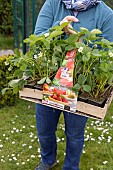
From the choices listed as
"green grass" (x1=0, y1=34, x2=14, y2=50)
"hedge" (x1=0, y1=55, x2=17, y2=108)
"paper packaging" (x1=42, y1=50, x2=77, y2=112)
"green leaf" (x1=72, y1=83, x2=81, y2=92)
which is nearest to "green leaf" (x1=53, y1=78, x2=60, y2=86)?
"paper packaging" (x1=42, y1=50, x2=77, y2=112)

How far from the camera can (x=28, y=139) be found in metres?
3.73

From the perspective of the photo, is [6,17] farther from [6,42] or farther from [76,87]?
[76,87]

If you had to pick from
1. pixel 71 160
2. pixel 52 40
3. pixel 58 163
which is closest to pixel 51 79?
pixel 52 40

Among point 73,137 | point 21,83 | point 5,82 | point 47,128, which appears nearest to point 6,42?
point 5,82

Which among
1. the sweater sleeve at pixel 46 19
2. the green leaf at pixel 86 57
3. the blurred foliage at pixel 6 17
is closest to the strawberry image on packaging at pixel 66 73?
the green leaf at pixel 86 57

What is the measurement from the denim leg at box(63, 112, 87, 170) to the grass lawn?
0.39 m

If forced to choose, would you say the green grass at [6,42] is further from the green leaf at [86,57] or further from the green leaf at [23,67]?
the green leaf at [86,57]

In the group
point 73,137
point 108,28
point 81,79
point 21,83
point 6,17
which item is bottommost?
point 6,17

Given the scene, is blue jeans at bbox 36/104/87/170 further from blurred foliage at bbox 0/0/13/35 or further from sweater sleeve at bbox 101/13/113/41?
blurred foliage at bbox 0/0/13/35

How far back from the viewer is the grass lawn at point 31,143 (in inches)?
133

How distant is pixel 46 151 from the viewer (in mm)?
3045

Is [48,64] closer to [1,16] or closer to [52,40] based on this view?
[52,40]

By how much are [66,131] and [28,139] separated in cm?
105

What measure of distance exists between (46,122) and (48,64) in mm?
628
